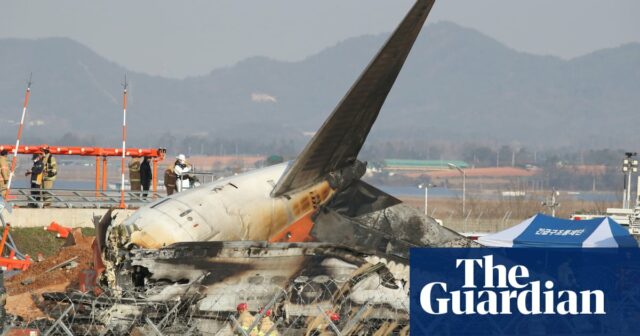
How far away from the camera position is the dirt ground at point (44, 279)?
21141 mm

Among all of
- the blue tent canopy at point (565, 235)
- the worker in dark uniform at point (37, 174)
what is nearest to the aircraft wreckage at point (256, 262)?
the blue tent canopy at point (565, 235)

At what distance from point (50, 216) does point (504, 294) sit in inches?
808

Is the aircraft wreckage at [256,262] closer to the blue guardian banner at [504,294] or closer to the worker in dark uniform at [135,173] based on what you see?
the blue guardian banner at [504,294]

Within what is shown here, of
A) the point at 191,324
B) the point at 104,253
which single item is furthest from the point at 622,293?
the point at 104,253

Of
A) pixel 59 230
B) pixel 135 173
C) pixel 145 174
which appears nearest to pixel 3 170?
pixel 145 174

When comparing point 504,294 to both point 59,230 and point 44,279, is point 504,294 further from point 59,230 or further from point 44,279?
point 59,230

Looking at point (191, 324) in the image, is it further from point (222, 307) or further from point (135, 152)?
point (135, 152)

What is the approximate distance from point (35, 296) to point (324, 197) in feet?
17.4

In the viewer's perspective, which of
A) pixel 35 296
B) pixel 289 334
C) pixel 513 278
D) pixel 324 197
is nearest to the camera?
pixel 513 278

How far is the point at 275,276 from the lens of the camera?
56.2 feet

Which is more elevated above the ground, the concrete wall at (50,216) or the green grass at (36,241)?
the concrete wall at (50,216)

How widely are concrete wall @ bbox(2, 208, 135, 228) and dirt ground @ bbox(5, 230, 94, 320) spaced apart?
726 cm

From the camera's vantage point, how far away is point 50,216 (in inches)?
1298

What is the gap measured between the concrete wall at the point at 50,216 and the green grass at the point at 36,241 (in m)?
0.43
